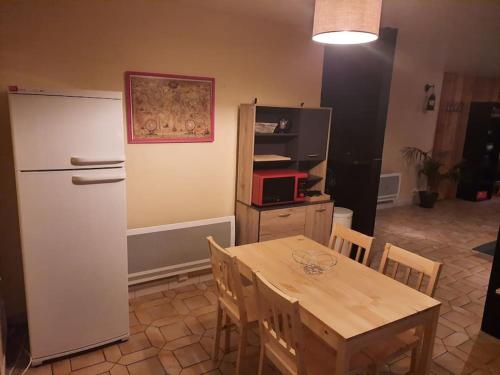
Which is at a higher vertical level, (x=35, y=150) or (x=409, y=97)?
(x=409, y=97)

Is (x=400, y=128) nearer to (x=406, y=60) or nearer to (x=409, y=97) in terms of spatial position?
(x=409, y=97)

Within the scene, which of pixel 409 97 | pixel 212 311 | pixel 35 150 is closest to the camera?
pixel 35 150

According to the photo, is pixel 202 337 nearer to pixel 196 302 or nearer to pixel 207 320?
pixel 207 320

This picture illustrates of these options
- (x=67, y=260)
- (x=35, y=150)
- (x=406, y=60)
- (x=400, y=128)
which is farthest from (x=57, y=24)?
(x=400, y=128)

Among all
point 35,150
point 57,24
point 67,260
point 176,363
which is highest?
point 57,24

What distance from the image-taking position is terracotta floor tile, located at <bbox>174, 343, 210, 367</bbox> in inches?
95.8

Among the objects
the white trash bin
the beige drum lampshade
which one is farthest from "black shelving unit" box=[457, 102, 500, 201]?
the beige drum lampshade

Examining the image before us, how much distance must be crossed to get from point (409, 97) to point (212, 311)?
17.1 feet

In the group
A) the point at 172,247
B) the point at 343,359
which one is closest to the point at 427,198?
the point at 172,247

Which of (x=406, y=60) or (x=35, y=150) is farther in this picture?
(x=406, y=60)

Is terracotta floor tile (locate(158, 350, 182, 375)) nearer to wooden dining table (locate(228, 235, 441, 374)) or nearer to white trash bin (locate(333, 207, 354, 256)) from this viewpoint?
wooden dining table (locate(228, 235, 441, 374))

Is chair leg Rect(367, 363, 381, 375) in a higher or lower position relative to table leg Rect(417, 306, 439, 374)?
lower

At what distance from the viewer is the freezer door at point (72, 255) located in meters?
2.15

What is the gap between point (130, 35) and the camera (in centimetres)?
282
